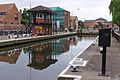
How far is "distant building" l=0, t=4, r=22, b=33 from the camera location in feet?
223

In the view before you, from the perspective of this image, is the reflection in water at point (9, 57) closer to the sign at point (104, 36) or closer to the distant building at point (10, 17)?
the sign at point (104, 36)

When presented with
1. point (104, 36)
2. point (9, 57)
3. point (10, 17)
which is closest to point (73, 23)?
point (10, 17)

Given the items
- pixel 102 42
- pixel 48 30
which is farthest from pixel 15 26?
pixel 102 42

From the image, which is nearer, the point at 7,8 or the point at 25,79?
the point at 25,79

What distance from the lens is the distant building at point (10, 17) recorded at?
223 feet

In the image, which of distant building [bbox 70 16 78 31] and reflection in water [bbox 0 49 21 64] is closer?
reflection in water [bbox 0 49 21 64]

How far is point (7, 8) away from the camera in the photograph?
2813 inches

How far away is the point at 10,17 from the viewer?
7075 cm

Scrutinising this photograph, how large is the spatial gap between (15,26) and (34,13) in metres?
18.6

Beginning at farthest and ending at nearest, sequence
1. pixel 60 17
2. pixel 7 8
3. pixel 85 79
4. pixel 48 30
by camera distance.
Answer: pixel 60 17, pixel 7 8, pixel 48 30, pixel 85 79

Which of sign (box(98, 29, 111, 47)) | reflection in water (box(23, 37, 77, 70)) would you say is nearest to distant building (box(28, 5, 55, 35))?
reflection in water (box(23, 37, 77, 70))

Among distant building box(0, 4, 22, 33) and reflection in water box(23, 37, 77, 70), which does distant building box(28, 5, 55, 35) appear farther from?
reflection in water box(23, 37, 77, 70)

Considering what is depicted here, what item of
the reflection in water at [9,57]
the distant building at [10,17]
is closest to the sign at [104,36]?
the reflection in water at [9,57]

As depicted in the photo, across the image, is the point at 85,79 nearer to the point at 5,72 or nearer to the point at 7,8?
the point at 5,72
